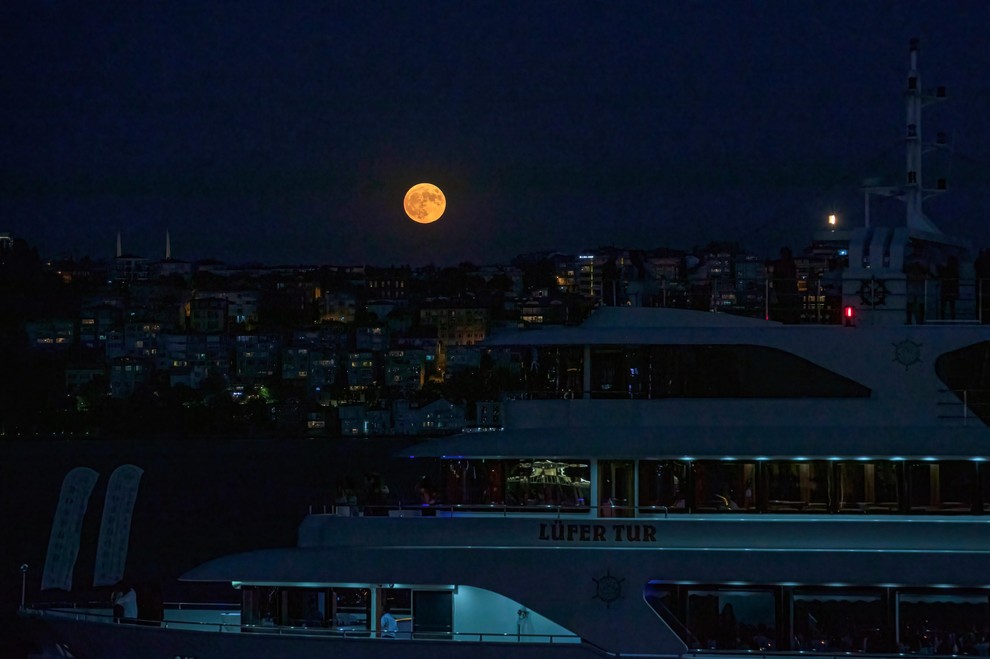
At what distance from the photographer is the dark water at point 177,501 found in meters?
38.8

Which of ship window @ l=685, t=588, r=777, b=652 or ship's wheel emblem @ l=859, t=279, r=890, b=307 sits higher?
ship's wheel emblem @ l=859, t=279, r=890, b=307

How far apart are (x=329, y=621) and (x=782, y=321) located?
20.1 feet

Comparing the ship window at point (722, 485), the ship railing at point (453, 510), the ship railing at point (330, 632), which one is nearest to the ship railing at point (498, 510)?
the ship railing at point (453, 510)

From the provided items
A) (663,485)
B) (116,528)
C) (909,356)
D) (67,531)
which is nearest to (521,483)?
(663,485)

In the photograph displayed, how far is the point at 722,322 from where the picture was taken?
59.6 feet

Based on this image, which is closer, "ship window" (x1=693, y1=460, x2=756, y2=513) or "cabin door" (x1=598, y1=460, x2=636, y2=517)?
"ship window" (x1=693, y1=460, x2=756, y2=513)

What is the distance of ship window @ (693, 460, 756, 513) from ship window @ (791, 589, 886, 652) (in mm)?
1227

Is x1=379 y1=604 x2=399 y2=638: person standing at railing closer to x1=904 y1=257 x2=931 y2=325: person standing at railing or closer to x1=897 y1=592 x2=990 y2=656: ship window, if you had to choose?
x1=897 y1=592 x2=990 y2=656: ship window

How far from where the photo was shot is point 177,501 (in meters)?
72.7

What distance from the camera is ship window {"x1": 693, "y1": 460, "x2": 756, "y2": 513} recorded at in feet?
57.0

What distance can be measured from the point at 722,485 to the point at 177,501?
190 ft

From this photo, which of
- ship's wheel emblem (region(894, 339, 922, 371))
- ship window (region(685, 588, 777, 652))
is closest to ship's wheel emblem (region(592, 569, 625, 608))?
ship window (region(685, 588, 777, 652))

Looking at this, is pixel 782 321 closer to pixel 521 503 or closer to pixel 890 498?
pixel 890 498

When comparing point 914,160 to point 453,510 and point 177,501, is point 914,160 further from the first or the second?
point 177,501
